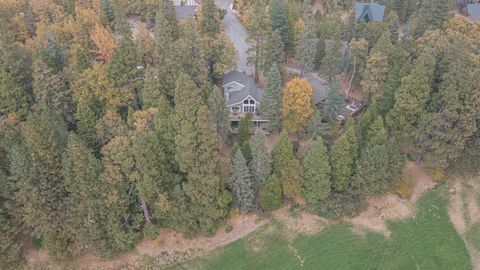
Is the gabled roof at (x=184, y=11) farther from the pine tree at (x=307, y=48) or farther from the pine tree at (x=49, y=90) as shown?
the pine tree at (x=49, y=90)

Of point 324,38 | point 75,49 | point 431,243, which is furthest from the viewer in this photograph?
point 324,38

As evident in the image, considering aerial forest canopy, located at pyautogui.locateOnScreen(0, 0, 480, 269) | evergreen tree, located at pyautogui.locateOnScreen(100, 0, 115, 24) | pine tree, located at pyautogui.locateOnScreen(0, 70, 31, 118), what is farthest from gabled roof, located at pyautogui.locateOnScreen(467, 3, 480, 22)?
pine tree, located at pyautogui.locateOnScreen(0, 70, 31, 118)

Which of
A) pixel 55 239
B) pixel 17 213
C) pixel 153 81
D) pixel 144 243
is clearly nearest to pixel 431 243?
pixel 144 243

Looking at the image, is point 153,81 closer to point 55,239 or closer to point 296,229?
point 55,239

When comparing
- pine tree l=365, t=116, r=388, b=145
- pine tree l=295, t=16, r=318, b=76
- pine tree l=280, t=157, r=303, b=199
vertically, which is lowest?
pine tree l=280, t=157, r=303, b=199

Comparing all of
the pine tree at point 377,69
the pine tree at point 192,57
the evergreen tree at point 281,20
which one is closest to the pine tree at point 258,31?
the evergreen tree at point 281,20

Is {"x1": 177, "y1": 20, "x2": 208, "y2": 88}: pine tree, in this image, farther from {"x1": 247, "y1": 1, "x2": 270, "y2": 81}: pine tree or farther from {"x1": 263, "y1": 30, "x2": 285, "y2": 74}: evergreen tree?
{"x1": 263, "y1": 30, "x2": 285, "y2": 74}: evergreen tree
